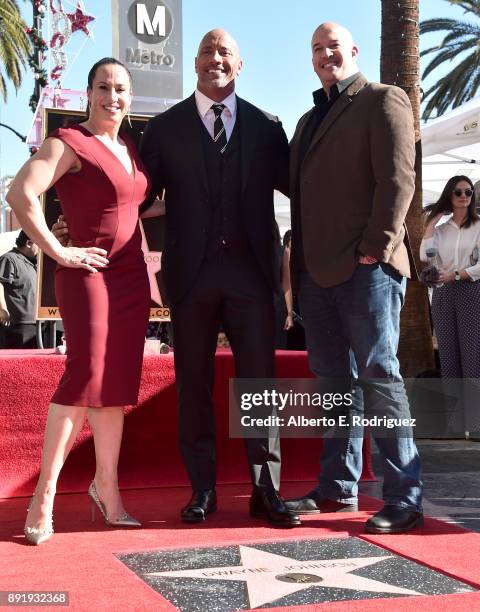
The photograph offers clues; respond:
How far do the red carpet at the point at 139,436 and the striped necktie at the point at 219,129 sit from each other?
1248 mm

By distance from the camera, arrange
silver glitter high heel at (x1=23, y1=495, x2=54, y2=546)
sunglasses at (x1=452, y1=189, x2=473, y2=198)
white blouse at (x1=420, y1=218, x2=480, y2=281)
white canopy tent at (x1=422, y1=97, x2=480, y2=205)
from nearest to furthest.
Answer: silver glitter high heel at (x1=23, y1=495, x2=54, y2=546)
white blouse at (x1=420, y1=218, x2=480, y2=281)
sunglasses at (x1=452, y1=189, x2=473, y2=198)
white canopy tent at (x1=422, y1=97, x2=480, y2=205)

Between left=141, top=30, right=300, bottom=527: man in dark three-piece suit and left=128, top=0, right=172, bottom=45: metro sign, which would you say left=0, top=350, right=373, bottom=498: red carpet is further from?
left=128, top=0, right=172, bottom=45: metro sign

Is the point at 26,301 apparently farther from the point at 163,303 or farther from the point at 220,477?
the point at 220,477

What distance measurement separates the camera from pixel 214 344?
144 inches

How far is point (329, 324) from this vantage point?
3.61 m

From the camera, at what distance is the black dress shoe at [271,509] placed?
3369 millimetres

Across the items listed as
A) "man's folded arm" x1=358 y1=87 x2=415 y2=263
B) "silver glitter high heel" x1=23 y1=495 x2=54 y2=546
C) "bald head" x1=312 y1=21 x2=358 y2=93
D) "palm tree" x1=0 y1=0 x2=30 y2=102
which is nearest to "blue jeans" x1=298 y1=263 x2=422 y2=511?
"man's folded arm" x1=358 y1=87 x2=415 y2=263

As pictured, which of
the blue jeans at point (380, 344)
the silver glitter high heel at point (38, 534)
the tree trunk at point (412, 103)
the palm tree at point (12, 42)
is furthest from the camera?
the palm tree at point (12, 42)

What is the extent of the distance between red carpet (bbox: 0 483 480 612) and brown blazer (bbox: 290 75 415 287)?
1.03 m

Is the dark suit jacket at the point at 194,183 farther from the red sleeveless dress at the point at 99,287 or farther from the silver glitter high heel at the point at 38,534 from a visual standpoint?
the silver glitter high heel at the point at 38,534

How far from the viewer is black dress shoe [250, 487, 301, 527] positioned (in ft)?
11.1

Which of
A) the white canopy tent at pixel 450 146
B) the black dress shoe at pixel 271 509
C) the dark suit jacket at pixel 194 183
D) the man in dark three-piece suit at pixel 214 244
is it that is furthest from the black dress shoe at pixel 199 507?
the white canopy tent at pixel 450 146

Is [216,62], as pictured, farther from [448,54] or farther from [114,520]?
[448,54]

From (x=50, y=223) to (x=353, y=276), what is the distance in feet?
7.36
